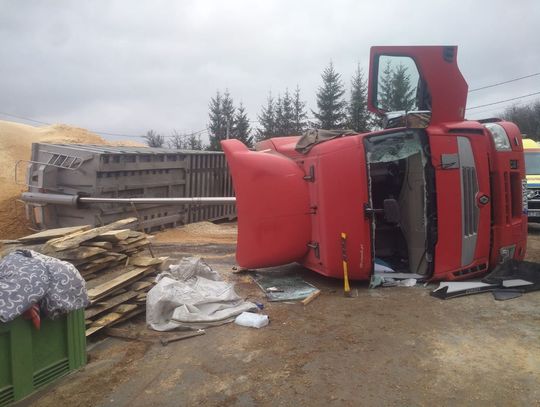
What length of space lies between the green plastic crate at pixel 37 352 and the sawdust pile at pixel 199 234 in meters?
6.72

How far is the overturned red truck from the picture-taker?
6191mm

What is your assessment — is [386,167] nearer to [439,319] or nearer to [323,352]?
[439,319]

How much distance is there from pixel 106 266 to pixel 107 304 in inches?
29.5

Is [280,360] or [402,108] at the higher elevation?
[402,108]

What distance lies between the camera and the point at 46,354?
13.0 feet

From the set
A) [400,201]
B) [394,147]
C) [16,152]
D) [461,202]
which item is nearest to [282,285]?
[400,201]

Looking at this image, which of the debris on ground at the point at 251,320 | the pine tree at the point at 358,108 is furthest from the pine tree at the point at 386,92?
the pine tree at the point at 358,108

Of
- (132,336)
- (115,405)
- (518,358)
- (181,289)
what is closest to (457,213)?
(518,358)

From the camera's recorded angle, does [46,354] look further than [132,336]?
No

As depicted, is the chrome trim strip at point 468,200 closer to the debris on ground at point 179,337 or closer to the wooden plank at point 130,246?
the debris on ground at point 179,337

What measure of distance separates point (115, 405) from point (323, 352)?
6.04 ft

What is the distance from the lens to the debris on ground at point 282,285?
6.11 metres

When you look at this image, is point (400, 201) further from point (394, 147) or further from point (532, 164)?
point (532, 164)

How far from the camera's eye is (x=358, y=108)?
32188mm
